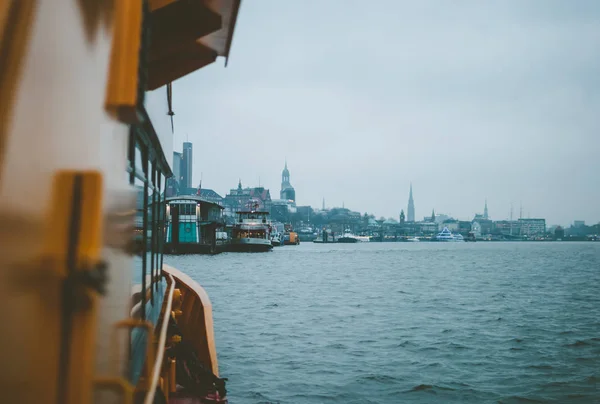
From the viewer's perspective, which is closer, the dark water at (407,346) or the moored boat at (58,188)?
the moored boat at (58,188)

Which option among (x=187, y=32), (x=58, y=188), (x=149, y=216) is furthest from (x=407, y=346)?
(x=58, y=188)

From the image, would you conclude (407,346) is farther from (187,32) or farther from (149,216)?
(187,32)

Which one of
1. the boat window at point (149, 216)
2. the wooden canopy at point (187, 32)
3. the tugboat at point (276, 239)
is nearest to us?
the wooden canopy at point (187, 32)

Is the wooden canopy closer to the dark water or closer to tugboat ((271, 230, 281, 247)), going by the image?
the dark water

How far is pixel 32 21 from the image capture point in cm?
134

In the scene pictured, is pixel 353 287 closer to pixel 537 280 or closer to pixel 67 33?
pixel 537 280

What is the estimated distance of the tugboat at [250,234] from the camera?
8925 centimetres

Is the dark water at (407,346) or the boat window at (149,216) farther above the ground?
the boat window at (149,216)

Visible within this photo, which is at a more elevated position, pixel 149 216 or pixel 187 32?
pixel 187 32

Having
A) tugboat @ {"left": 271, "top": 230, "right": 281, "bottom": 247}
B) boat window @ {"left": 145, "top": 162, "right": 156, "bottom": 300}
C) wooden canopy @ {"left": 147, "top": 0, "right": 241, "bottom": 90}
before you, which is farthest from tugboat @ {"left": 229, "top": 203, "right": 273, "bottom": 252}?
wooden canopy @ {"left": 147, "top": 0, "right": 241, "bottom": 90}

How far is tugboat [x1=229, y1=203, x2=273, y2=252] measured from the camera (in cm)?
8925

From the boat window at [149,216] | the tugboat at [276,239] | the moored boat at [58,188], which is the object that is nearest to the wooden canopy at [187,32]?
the moored boat at [58,188]

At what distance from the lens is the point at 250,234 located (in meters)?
92.6

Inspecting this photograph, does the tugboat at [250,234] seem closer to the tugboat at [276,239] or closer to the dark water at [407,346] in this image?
the tugboat at [276,239]
